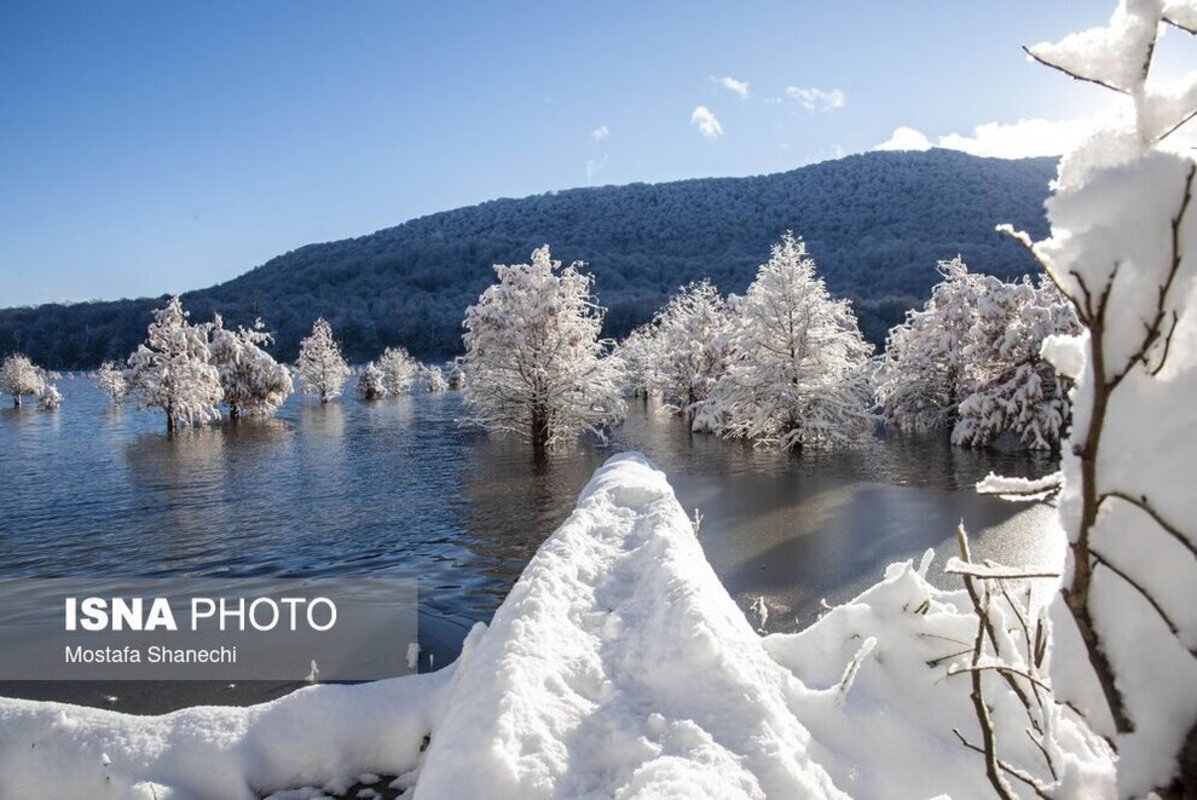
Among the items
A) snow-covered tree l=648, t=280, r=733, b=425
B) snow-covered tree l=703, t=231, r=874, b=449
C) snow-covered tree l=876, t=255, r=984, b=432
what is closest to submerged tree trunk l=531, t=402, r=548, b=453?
snow-covered tree l=703, t=231, r=874, b=449

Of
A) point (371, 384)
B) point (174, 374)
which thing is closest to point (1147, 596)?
point (174, 374)

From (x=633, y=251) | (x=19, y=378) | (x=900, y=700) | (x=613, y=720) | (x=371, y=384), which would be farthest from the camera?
(x=633, y=251)

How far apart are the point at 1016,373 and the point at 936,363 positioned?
5895mm

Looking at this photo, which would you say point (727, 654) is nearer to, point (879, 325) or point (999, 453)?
point (999, 453)

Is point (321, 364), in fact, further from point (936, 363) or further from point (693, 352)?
point (936, 363)

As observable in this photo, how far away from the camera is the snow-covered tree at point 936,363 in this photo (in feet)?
83.9

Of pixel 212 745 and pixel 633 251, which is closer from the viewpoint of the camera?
pixel 212 745

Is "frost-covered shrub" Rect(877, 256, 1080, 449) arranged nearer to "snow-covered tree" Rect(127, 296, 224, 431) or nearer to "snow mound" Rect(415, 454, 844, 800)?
"snow mound" Rect(415, 454, 844, 800)

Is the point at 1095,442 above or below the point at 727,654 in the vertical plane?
above

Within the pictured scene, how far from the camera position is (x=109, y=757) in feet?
10.7

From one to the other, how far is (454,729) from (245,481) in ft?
59.4

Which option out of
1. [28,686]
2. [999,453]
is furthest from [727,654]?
[999,453]

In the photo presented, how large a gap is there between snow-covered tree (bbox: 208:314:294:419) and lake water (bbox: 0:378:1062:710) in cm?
1273

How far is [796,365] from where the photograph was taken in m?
21.0
